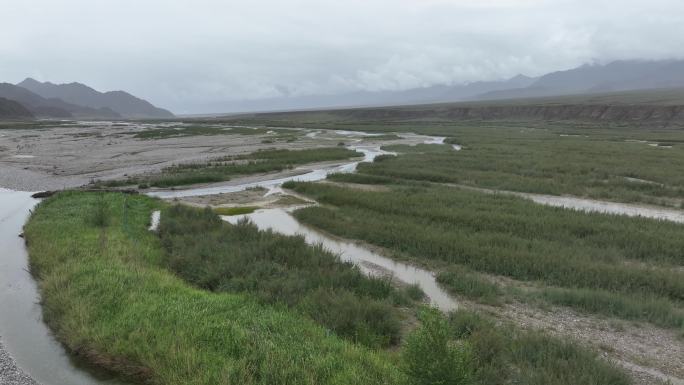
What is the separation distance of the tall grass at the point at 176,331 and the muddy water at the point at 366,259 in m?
4.43

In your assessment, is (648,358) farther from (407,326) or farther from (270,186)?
(270,186)

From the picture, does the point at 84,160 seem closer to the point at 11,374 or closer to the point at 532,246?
the point at 11,374

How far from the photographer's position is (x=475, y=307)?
11.9m

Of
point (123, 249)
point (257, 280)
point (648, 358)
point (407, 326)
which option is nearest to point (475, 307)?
point (407, 326)

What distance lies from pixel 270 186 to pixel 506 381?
89.6 feet

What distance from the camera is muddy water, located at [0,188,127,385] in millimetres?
8844

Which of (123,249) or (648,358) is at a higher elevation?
(123,249)

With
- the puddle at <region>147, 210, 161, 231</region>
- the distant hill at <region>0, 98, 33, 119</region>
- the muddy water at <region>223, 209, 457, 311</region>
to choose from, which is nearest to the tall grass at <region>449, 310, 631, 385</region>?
the muddy water at <region>223, 209, 457, 311</region>

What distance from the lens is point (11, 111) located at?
17112cm

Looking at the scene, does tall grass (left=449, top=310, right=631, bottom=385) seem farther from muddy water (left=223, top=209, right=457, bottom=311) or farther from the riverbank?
the riverbank

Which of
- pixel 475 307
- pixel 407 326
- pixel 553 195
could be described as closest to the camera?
pixel 407 326

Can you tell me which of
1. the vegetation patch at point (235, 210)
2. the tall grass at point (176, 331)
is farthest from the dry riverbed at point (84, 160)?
the tall grass at point (176, 331)

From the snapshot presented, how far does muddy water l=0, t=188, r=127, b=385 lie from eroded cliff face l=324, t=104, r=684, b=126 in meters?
111

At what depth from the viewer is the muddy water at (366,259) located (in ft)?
42.8
